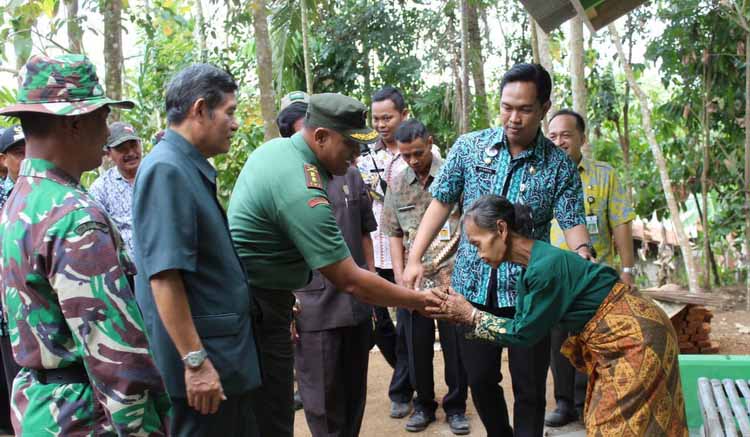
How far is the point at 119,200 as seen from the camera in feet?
16.5

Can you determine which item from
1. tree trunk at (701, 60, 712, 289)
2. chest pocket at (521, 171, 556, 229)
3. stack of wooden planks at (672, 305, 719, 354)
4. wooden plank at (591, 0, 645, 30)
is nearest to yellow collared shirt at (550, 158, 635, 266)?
wooden plank at (591, 0, 645, 30)

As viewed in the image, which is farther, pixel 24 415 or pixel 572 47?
pixel 572 47

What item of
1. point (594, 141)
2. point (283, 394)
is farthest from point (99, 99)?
point (594, 141)

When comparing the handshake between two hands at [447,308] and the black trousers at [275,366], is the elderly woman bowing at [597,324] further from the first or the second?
the black trousers at [275,366]

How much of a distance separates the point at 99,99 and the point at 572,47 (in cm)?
638

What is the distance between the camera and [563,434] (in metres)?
4.98

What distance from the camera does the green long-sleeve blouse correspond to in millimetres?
3291

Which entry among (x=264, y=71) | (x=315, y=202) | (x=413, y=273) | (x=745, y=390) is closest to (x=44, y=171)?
(x=315, y=202)

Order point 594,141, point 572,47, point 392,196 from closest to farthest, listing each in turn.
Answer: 1. point 392,196
2. point 572,47
3. point 594,141

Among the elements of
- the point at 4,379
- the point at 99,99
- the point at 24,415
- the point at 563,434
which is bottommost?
the point at 563,434

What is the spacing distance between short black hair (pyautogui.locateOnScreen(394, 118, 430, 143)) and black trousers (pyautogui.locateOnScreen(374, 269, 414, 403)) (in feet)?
3.57

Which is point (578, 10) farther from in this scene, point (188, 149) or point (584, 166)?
point (188, 149)

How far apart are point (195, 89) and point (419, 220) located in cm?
256

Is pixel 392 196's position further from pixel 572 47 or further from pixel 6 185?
pixel 572 47
